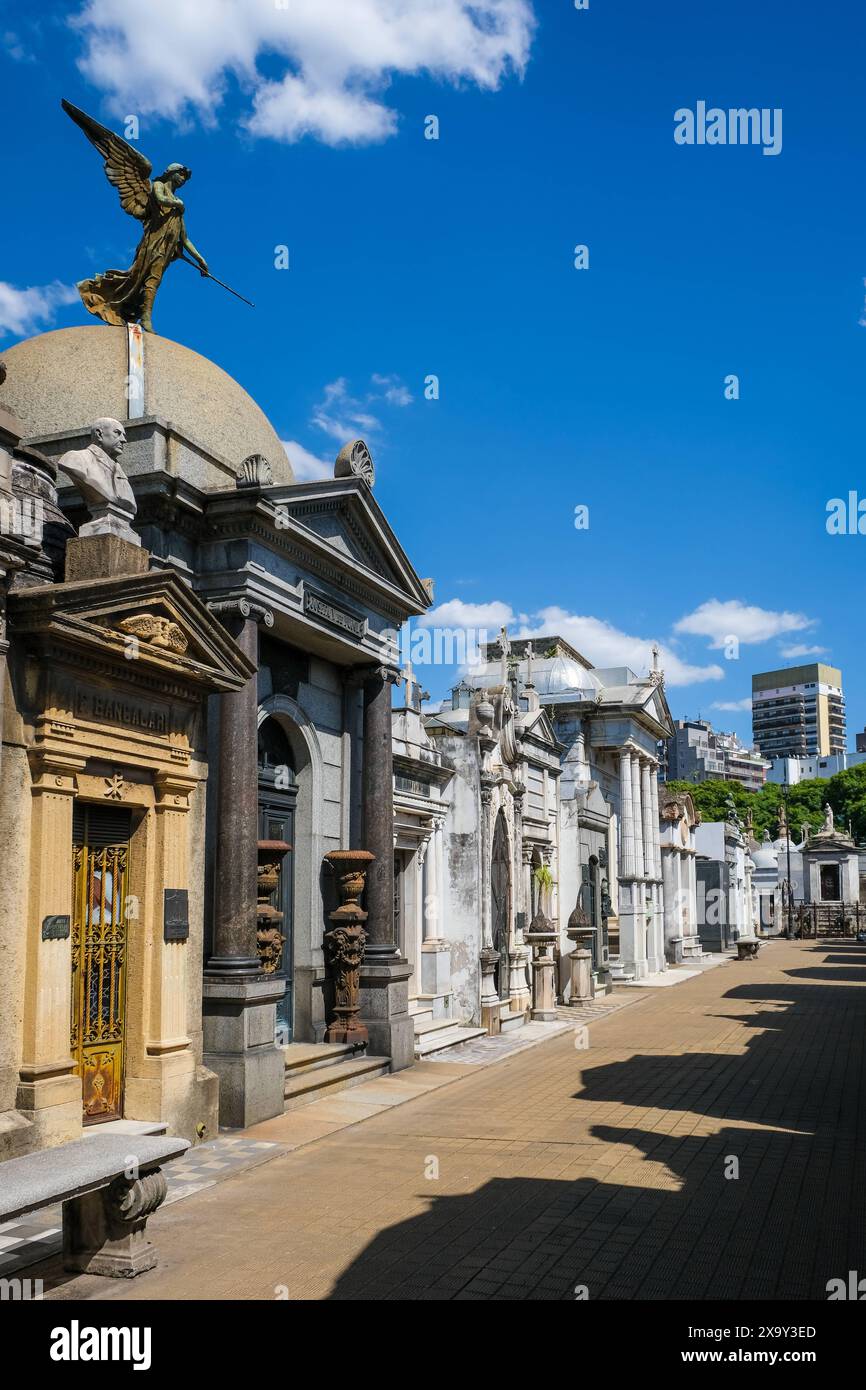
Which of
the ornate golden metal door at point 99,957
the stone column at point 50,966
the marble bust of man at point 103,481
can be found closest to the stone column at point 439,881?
the ornate golden metal door at point 99,957

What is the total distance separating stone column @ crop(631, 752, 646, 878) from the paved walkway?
708 inches

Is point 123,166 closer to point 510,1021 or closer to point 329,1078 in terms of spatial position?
point 329,1078

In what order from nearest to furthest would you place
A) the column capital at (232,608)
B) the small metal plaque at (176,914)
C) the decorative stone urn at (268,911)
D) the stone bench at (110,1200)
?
the stone bench at (110,1200) < the small metal plaque at (176,914) < the column capital at (232,608) < the decorative stone urn at (268,911)

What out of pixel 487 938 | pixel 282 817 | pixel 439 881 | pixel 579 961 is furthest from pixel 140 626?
pixel 579 961

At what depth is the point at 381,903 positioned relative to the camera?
48.6 ft

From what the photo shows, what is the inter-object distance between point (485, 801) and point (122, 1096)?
1045 centimetres

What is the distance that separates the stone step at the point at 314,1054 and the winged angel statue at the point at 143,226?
858 centimetres

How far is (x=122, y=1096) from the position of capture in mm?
9711

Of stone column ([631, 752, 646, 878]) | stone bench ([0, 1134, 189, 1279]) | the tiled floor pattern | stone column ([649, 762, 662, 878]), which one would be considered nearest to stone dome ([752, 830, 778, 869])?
stone column ([649, 762, 662, 878])

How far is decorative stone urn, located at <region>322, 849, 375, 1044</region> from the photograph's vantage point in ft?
46.6

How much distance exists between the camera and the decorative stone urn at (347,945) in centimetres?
1422

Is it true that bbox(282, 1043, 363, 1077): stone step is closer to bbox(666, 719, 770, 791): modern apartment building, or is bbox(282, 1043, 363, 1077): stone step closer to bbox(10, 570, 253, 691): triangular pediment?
bbox(10, 570, 253, 691): triangular pediment

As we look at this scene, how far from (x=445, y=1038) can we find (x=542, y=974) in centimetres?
452

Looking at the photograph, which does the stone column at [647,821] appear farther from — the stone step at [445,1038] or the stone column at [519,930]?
the stone step at [445,1038]
